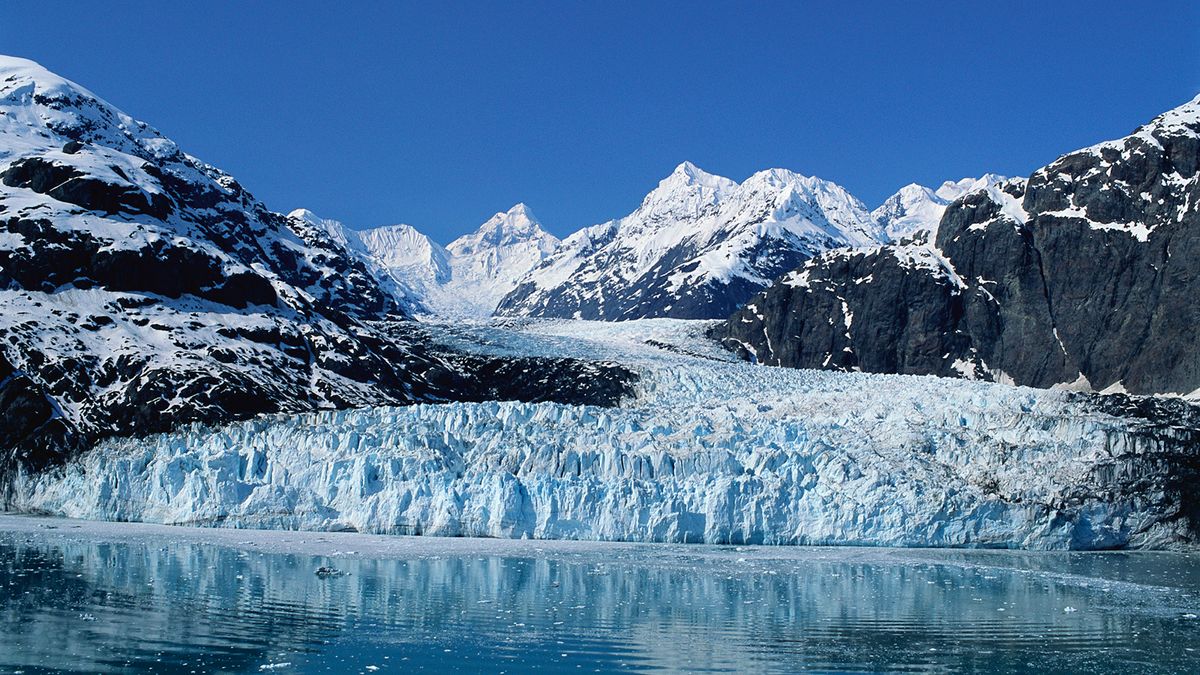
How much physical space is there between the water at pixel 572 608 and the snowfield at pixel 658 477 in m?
2.16

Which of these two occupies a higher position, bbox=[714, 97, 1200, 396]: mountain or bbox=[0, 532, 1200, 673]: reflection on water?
bbox=[714, 97, 1200, 396]: mountain

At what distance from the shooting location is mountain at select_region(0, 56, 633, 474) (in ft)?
207

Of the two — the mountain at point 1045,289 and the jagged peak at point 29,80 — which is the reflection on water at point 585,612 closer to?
the mountain at point 1045,289

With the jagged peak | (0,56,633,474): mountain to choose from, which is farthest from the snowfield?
the jagged peak

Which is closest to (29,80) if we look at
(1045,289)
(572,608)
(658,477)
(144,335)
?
(144,335)

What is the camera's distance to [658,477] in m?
47.0

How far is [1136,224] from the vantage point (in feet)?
357

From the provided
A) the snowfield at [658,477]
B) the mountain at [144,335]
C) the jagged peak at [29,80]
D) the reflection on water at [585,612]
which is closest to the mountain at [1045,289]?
the mountain at [144,335]

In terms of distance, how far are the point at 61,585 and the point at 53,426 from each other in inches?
1239

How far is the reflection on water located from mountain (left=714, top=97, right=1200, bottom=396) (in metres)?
68.3

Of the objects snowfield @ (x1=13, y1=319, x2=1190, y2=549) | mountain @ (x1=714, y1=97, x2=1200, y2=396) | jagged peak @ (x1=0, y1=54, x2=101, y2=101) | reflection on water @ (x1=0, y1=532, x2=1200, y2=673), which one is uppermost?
jagged peak @ (x1=0, y1=54, x2=101, y2=101)

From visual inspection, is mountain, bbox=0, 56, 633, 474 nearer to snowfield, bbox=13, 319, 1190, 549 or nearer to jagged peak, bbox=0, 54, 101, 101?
snowfield, bbox=13, 319, 1190, 549

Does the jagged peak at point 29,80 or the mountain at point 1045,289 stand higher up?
the jagged peak at point 29,80

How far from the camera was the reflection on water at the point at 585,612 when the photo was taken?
23141 millimetres
